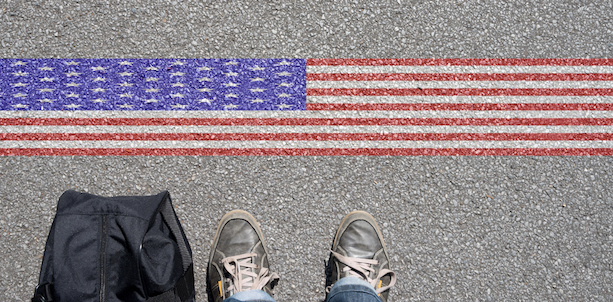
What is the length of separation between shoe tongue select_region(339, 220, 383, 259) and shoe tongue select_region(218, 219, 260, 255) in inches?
18.7

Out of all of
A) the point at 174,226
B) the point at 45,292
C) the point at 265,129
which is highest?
the point at 265,129

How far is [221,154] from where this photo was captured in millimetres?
1927

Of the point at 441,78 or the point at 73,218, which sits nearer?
the point at 73,218

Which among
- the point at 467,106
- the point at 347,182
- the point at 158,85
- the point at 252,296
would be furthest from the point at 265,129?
the point at 467,106

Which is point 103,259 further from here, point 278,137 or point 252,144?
point 278,137

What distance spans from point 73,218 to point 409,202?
1621 millimetres

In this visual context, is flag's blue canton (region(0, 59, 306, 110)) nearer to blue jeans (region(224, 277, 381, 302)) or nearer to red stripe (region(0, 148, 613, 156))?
red stripe (region(0, 148, 613, 156))

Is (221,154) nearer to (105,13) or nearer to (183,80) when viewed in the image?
(183,80)

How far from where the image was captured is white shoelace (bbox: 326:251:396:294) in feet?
6.03

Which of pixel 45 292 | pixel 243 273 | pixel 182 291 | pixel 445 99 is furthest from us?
pixel 445 99

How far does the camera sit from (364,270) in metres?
1.90

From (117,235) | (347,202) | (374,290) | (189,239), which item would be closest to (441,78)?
(347,202)

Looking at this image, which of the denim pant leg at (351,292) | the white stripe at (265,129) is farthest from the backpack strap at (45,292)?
the denim pant leg at (351,292)

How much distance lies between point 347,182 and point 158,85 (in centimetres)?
116
